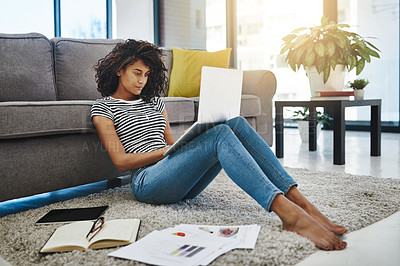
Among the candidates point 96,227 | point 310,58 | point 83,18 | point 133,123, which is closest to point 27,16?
point 83,18

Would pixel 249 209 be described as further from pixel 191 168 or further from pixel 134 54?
pixel 134 54

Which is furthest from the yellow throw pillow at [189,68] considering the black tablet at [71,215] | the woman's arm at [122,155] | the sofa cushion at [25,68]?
the black tablet at [71,215]

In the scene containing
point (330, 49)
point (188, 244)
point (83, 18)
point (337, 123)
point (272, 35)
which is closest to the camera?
point (188, 244)

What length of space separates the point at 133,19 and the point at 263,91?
3132mm

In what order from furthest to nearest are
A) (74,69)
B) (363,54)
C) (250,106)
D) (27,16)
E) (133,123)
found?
(27,16), (363,54), (250,106), (74,69), (133,123)

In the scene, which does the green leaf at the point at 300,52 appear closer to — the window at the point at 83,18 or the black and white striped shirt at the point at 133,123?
the black and white striped shirt at the point at 133,123

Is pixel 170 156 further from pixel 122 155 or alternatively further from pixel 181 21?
pixel 181 21

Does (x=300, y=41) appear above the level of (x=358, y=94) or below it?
above

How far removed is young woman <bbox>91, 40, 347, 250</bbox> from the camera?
51.8 inches

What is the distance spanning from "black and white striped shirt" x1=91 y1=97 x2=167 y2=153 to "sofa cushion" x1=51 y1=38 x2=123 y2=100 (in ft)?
3.06

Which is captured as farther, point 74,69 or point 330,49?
point 330,49

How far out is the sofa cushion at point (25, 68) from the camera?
234 centimetres

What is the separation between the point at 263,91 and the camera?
3.23m

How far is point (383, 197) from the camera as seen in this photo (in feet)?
6.17
